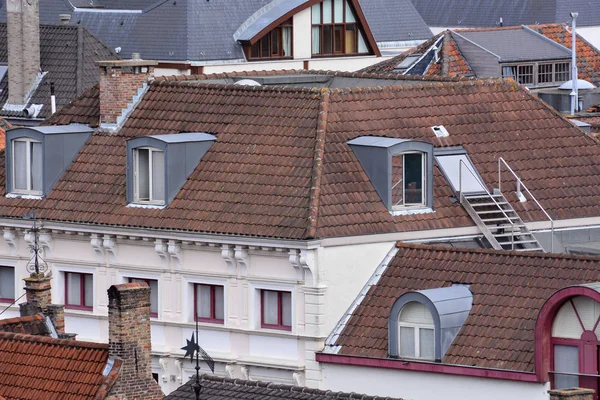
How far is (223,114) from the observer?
5750 centimetres

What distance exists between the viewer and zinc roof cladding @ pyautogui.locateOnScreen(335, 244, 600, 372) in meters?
49.8

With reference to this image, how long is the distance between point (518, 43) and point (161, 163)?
39443 millimetres

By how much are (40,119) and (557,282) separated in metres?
39.5

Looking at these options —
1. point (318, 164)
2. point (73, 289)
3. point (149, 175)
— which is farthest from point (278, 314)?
point (73, 289)

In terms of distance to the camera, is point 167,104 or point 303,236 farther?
point 167,104

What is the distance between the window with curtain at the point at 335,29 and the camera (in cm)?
10125

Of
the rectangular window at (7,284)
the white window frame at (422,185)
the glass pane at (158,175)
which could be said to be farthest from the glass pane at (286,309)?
the rectangular window at (7,284)

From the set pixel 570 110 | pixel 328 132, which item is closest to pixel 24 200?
pixel 328 132

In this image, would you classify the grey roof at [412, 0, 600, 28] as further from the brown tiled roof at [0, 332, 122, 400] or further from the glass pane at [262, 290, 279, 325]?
the brown tiled roof at [0, 332, 122, 400]

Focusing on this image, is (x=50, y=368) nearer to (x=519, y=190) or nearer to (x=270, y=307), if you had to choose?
(x=270, y=307)

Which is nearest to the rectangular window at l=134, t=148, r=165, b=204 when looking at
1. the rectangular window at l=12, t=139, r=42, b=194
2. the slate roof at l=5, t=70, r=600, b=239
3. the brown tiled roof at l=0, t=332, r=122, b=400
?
the slate roof at l=5, t=70, r=600, b=239

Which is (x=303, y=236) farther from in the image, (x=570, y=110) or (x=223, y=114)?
(x=570, y=110)

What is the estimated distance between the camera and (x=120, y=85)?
195 ft

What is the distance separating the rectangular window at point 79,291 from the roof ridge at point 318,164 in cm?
640
